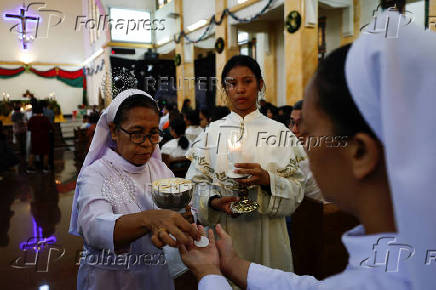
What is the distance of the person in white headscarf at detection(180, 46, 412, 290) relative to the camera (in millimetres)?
670

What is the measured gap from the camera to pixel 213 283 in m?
0.97

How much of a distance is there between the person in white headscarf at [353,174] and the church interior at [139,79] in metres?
0.26

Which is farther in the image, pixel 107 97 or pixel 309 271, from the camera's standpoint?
pixel 309 271

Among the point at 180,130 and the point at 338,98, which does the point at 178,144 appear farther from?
the point at 338,98

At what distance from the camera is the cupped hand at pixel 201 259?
103 centimetres

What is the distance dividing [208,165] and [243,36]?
32.3 ft

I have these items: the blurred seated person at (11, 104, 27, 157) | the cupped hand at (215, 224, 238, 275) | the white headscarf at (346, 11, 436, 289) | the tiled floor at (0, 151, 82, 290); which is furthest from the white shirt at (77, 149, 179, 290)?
the blurred seated person at (11, 104, 27, 157)

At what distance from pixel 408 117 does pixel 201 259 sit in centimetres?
76

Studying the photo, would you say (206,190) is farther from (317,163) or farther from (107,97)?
(317,163)

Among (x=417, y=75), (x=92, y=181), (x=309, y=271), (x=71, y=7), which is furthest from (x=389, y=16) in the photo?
(x=71, y=7)

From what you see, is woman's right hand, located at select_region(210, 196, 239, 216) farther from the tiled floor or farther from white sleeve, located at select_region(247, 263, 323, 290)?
the tiled floor

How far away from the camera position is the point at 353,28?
280 inches

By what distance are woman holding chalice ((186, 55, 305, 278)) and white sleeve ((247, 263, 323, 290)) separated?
2.13 ft

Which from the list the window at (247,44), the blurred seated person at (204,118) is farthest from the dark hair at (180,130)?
the window at (247,44)
